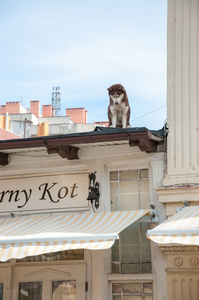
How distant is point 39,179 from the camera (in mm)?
12305

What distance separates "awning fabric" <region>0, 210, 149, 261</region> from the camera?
9.38 meters

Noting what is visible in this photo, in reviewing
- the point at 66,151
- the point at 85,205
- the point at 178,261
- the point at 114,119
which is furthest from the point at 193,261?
the point at 114,119

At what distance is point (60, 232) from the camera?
9883mm

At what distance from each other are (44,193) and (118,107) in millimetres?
2388

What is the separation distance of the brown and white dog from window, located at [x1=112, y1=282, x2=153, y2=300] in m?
3.33

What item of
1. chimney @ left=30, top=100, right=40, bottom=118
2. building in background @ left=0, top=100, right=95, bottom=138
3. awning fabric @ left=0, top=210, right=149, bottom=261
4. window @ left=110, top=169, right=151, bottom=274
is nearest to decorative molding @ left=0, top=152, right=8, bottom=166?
awning fabric @ left=0, top=210, right=149, bottom=261

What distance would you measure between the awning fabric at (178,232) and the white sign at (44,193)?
9.45 feet

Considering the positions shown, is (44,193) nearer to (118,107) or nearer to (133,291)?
(118,107)

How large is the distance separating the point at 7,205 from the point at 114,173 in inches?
95.1

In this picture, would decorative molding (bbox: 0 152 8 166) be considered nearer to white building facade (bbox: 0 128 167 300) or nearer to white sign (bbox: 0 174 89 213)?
white building facade (bbox: 0 128 167 300)

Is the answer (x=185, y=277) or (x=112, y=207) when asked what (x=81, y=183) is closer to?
(x=112, y=207)

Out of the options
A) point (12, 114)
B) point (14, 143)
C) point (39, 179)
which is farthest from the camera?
point (12, 114)

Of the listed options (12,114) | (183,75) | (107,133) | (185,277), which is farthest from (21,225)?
(12,114)

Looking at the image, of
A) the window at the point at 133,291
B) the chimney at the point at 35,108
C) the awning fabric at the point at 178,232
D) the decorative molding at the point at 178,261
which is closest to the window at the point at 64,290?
the window at the point at 133,291
